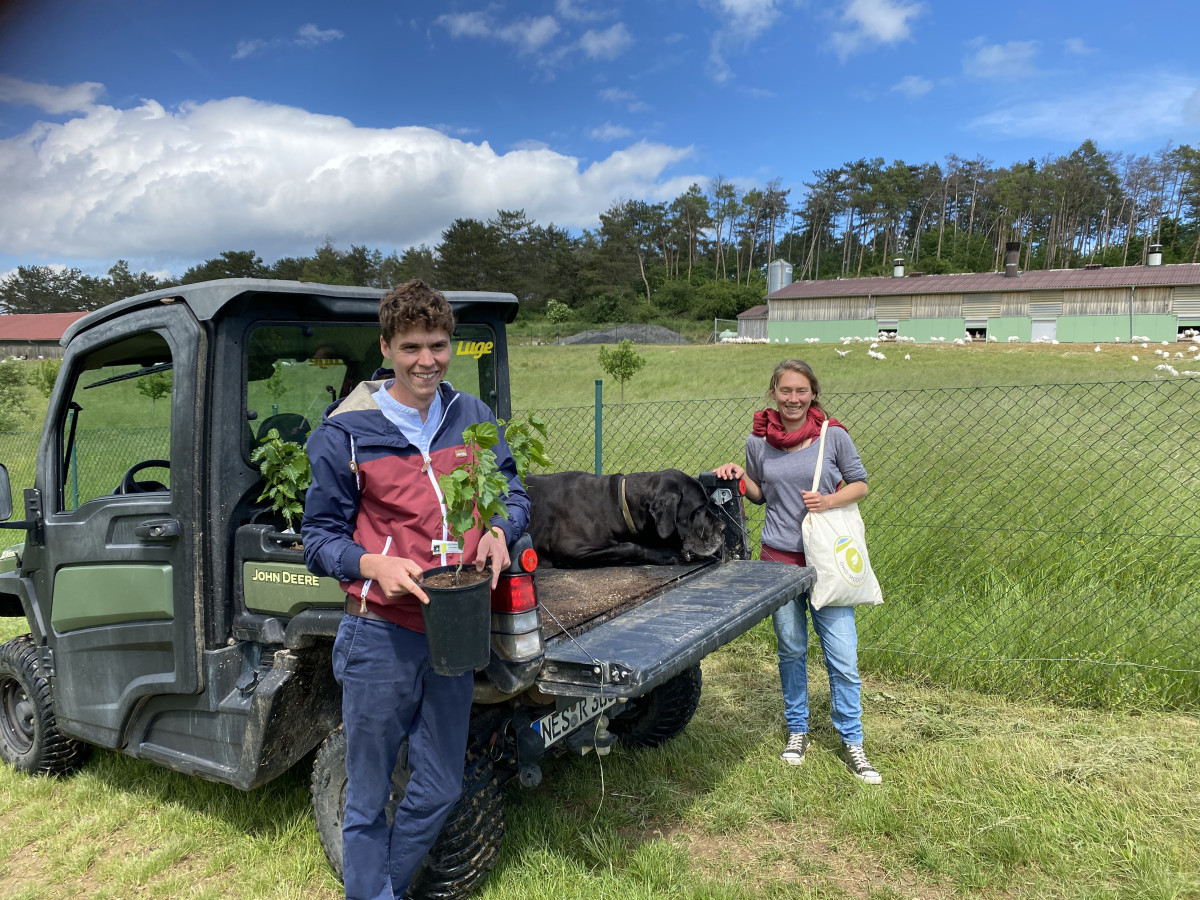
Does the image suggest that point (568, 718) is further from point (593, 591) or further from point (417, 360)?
point (417, 360)

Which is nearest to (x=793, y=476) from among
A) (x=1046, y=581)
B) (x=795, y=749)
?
(x=795, y=749)

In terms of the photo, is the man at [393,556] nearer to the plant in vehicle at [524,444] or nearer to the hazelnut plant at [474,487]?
the hazelnut plant at [474,487]

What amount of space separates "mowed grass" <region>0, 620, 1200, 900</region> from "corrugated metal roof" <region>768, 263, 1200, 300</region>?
4691 centimetres

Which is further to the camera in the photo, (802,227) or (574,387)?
(802,227)

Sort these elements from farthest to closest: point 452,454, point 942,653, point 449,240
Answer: point 449,240 < point 942,653 < point 452,454

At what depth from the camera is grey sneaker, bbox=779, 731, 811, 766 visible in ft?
11.7

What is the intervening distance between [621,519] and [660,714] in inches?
37.5

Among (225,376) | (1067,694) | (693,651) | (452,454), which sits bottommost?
(1067,694)

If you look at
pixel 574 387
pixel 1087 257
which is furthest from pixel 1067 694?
pixel 1087 257

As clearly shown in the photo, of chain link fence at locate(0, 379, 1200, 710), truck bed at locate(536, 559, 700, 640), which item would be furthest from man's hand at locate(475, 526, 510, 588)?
chain link fence at locate(0, 379, 1200, 710)

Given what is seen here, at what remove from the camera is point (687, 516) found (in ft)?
12.0

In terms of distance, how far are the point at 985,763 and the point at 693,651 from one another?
1862 mm

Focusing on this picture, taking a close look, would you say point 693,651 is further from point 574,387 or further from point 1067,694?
point 574,387

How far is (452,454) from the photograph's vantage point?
2.15 meters
